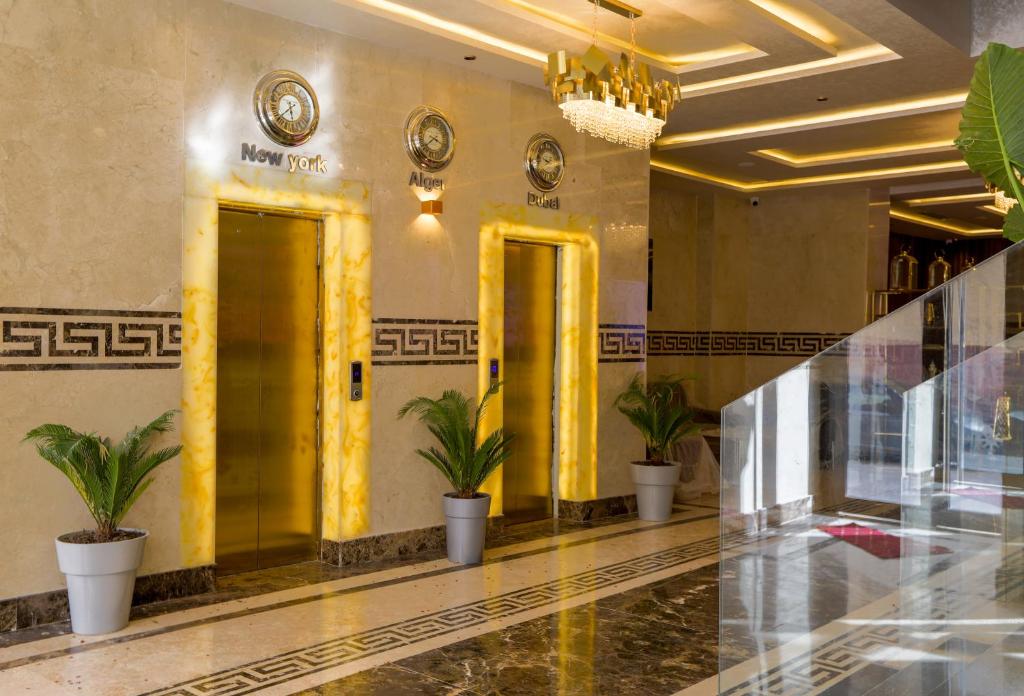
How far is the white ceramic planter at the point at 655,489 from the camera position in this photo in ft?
27.8

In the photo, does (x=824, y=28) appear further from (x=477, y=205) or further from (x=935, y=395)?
(x=935, y=395)

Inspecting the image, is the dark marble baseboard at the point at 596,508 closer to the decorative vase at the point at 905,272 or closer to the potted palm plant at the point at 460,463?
the potted palm plant at the point at 460,463

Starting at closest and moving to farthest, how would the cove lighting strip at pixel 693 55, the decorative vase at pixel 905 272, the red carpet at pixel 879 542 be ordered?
1. the red carpet at pixel 879 542
2. the cove lighting strip at pixel 693 55
3. the decorative vase at pixel 905 272

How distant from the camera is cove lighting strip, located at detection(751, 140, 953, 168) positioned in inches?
A: 383

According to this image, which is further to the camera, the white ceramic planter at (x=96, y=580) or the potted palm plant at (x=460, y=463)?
the potted palm plant at (x=460, y=463)

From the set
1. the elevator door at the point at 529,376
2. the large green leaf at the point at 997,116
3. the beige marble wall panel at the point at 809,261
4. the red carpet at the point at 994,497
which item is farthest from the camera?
the beige marble wall panel at the point at 809,261

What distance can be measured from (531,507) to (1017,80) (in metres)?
5.07

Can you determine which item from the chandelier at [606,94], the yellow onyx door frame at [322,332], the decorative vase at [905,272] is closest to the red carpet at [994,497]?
the chandelier at [606,94]

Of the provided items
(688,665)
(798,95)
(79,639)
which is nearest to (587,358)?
(798,95)

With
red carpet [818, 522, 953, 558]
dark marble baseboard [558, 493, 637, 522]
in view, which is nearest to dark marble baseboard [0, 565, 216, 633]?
dark marble baseboard [558, 493, 637, 522]

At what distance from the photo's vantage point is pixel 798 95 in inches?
312

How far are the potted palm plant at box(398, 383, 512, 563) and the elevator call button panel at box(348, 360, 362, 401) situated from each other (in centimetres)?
40

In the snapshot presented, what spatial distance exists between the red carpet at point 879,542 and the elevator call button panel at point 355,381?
361 centimetres

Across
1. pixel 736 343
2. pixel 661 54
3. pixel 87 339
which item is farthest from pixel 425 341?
pixel 736 343
